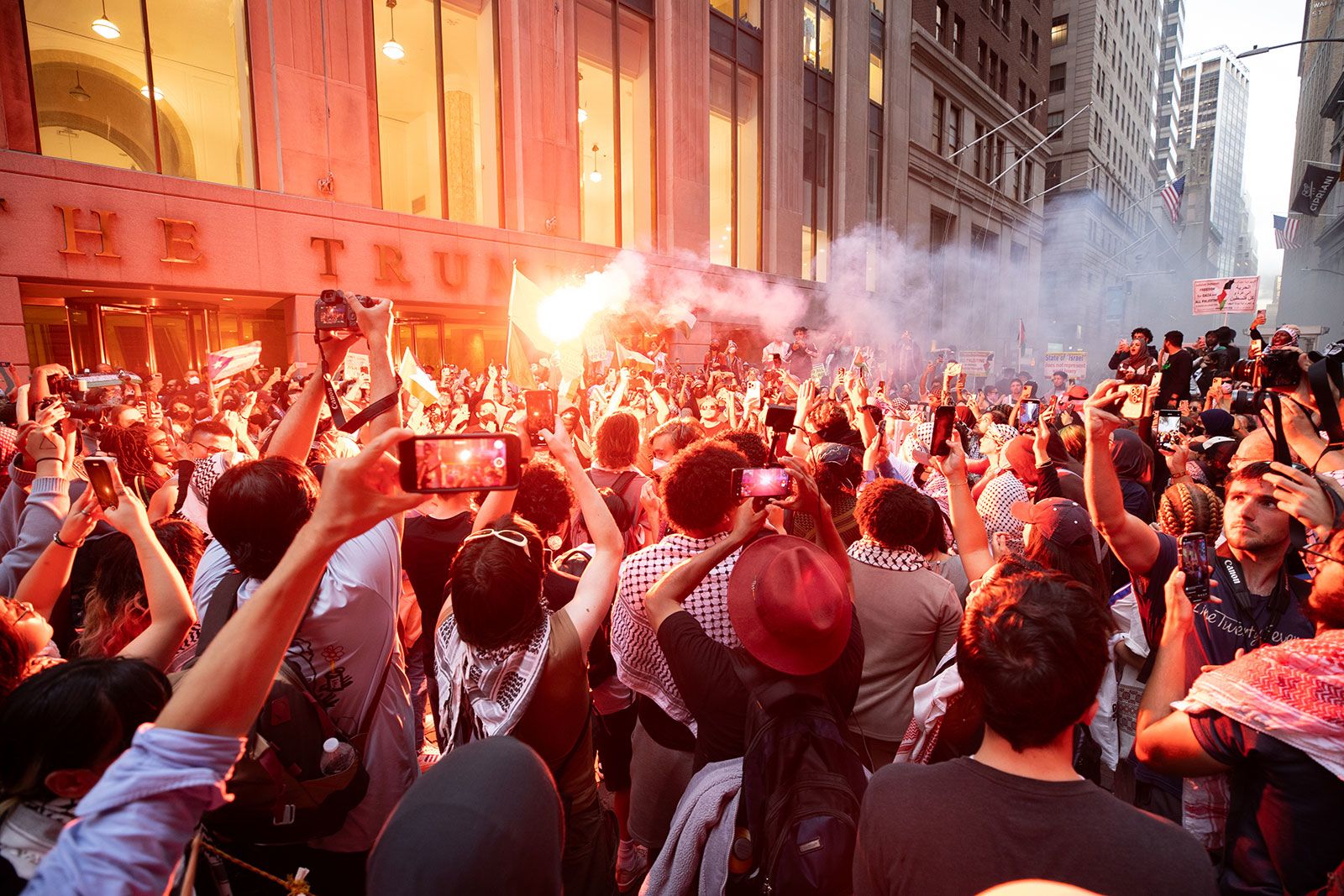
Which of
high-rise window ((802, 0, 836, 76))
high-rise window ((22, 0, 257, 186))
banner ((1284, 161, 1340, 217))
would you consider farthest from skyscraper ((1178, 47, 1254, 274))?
high-rise window ((22, 0, 257, 186))

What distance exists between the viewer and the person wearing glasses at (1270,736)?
4.81 ft

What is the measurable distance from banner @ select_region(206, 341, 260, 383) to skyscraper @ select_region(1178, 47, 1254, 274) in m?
99.7

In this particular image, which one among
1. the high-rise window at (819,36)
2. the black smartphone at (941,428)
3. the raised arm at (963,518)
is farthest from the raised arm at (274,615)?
the high-rise window at (819,36)

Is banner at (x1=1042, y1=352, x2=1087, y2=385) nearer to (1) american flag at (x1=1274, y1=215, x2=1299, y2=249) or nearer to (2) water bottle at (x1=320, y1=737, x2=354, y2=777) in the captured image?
(2) water bottle at (x1=320, y1=737, x2=354, y2=777)

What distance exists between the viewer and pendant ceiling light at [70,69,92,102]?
447 inches

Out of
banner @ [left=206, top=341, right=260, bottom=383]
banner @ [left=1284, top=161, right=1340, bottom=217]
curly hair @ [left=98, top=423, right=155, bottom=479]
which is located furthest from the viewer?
banner @ [left=1284, top=161, right=1340, bottom=217]

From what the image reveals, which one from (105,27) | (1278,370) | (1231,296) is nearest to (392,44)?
(105,27)

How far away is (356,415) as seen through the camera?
210 centimetres

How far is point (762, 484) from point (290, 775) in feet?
5.04

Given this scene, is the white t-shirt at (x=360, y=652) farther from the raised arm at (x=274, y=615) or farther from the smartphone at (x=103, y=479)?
the raised arm at (x=274, y=615)

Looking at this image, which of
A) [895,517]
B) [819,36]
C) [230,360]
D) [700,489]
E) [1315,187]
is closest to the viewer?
[700,489]

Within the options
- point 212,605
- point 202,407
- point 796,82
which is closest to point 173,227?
point 202,407

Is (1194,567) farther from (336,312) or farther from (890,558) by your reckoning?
(336,312)

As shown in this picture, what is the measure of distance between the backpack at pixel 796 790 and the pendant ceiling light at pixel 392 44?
17304 millimetres
